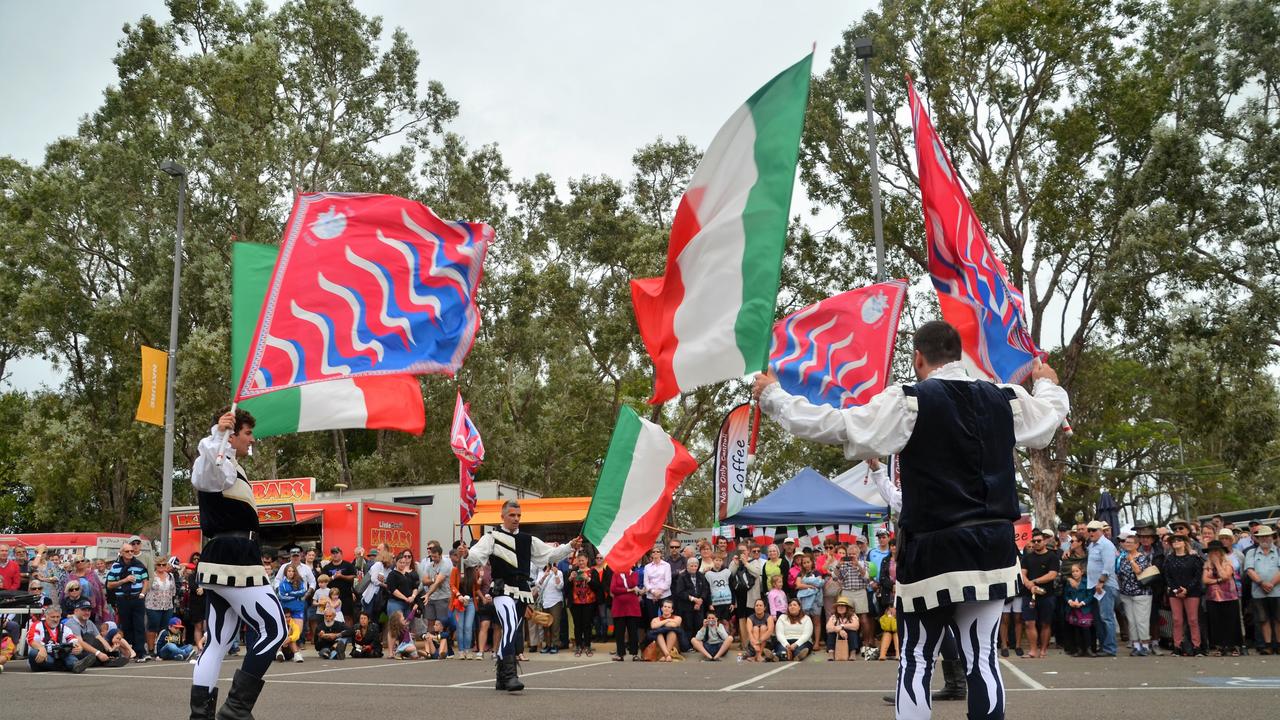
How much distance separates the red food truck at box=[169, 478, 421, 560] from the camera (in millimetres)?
24031

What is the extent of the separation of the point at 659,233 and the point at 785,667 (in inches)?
799

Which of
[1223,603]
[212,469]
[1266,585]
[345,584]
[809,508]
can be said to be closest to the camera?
[212,469]

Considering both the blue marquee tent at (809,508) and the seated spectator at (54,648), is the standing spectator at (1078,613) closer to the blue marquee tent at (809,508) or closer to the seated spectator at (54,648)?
the blue marquee tent at (809,508)

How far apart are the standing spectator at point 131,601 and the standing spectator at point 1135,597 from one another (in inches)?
634

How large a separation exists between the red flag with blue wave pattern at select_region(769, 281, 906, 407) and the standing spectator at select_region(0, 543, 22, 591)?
12640 millimetres

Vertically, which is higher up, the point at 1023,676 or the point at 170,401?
the point at 170,401

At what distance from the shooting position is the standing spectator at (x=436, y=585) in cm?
1945

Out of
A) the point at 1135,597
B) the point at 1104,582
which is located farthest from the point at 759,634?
the point at 1135,597

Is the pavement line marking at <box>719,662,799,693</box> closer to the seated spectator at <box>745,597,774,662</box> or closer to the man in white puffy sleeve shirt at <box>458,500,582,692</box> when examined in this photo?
the seated spectator at <box>745,597,774,662</box>

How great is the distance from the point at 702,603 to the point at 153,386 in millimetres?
14153

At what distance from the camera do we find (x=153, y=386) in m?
24.5

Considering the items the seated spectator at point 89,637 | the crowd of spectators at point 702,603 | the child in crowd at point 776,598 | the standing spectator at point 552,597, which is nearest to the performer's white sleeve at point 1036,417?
the crowd of spectators at point 702,603

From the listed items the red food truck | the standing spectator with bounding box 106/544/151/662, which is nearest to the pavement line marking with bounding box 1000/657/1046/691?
the standing spectator with bounding box 106/544/151/662

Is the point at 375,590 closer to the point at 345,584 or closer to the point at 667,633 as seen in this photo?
the point at 345,584
